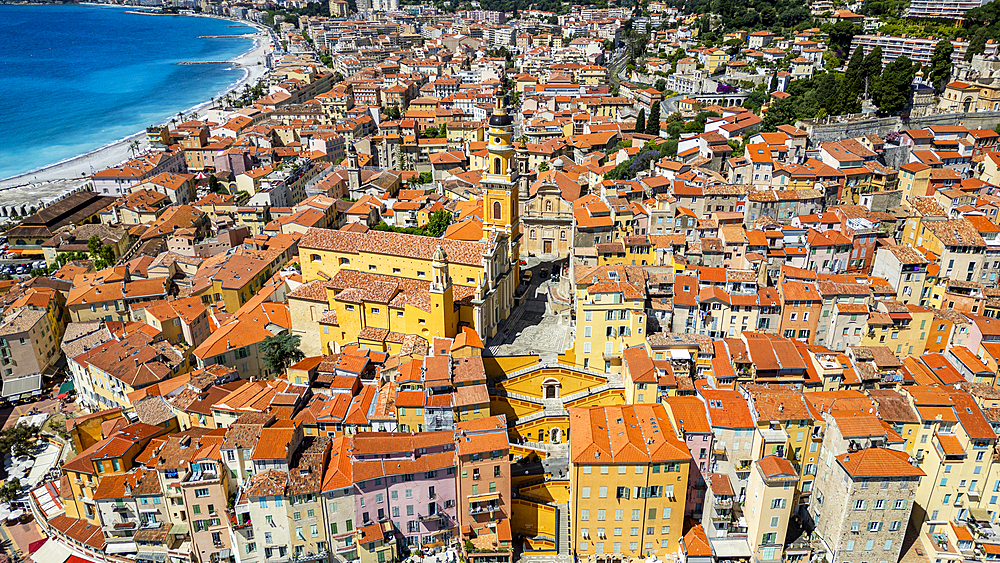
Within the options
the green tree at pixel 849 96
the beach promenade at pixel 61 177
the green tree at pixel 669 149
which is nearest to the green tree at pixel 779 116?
the green tree at pixel 849 96

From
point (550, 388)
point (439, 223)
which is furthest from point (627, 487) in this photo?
point (439, 223)

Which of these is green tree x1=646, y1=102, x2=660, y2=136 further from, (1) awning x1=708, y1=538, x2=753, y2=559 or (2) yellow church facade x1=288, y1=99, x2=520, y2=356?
(1) awning x1=708, y1=538, x2=753, y2=559

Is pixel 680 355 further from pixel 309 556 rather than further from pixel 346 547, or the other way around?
pixel 309 556

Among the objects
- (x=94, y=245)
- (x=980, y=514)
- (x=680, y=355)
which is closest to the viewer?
(x=980, y=514)

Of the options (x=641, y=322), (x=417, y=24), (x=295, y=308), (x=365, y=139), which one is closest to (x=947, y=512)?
(x=641, y=322)

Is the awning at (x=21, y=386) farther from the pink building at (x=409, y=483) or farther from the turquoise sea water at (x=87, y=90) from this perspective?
the turquoise sea water at (x=87, y=90)

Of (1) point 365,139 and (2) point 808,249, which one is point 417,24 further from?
(2) point 808,249

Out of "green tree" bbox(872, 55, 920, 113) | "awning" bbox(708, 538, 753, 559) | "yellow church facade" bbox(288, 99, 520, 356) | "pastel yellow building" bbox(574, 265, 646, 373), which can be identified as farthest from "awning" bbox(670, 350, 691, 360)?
"green tree" bbox(872, 55, 920, 113)
